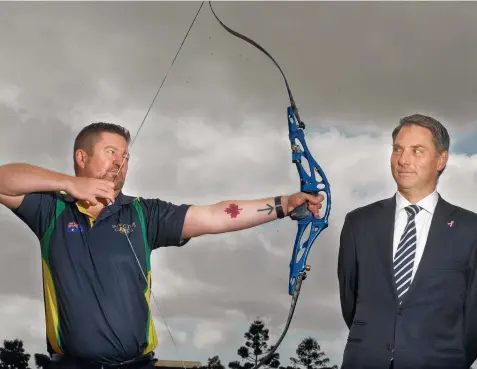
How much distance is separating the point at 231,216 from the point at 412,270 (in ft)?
2.81

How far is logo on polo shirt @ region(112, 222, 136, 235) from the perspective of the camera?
3412mm

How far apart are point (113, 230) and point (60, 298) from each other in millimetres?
371

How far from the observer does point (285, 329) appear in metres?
3.44

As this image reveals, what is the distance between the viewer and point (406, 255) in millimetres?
3148

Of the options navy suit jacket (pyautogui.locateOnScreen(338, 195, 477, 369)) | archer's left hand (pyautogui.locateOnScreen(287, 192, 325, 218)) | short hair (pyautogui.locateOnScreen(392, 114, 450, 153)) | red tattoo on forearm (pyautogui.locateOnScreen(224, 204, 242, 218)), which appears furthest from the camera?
red tattoo on forearm (pyautogui.locateOnScreen(224, 204, 242, 218))

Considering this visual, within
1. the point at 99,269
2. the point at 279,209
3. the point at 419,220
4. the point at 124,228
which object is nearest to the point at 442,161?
the point at 419,220

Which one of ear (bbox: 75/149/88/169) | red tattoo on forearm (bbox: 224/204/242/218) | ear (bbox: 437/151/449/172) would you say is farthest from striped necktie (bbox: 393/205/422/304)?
ear (bbox: 75/149/88/169)

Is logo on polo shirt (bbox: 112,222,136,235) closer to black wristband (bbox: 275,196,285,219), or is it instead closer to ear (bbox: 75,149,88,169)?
ear (bbox: 75,149,88,169)

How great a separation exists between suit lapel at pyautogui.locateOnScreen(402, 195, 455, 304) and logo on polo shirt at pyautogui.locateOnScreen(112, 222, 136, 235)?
1223 mm

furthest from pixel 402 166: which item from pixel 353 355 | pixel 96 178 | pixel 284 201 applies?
pixel 96 178

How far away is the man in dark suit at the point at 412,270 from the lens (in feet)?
9.81

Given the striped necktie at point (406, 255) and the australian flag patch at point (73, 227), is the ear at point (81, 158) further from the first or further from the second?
the striped necktie at point (406, 255)

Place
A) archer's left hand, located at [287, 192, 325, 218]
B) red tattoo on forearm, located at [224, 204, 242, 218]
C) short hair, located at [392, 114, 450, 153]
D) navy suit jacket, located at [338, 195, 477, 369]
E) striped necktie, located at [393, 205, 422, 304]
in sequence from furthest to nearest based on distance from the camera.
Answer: red tattoo on forearm, located at [224, 204, 242, 218], archer's left hand, located at [287, 192, 325, 218], short hair, located at [392, 114, 450, 153], striped necktie, located at [393, 205, 422, 304], navy suit jacket, located at [338, 195, 477, 369]

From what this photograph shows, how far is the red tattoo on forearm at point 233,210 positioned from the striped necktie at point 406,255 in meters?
0.76
